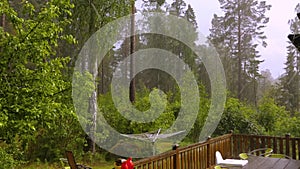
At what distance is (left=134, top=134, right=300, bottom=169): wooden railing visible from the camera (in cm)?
337

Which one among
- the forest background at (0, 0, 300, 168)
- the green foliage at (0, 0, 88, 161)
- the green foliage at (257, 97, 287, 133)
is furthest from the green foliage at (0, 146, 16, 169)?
the green foliage at (257, 97, 287, 133)

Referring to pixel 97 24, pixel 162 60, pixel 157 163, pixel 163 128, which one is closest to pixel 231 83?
pixel 162 60

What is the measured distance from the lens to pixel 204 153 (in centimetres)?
489

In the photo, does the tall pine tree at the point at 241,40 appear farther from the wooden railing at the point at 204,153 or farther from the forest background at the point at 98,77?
the wooden railing at the point at 204,153

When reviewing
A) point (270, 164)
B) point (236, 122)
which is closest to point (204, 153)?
point (270, 164)

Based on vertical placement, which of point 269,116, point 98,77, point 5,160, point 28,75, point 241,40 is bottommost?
point 5,160

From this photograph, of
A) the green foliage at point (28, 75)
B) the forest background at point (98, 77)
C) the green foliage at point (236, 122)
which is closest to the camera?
the green foliage at point (28, 75)

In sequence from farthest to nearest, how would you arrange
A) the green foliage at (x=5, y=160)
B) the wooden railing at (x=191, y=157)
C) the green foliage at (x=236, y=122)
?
the green foliage at (x=236, y=122) → the green foliage at (x=5, y=160) → the wooden railing at (x=191, y=157)

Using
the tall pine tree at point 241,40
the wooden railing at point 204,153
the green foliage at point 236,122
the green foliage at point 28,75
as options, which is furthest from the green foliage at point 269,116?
the green foliage at point 28,75

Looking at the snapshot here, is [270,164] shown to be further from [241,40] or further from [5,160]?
[241,40]

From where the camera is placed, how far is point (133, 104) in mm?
8773

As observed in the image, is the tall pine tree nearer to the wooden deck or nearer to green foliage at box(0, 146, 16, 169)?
the wooden deck

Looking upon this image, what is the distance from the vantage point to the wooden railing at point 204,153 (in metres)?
3.37

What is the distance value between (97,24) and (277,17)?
7.93m
